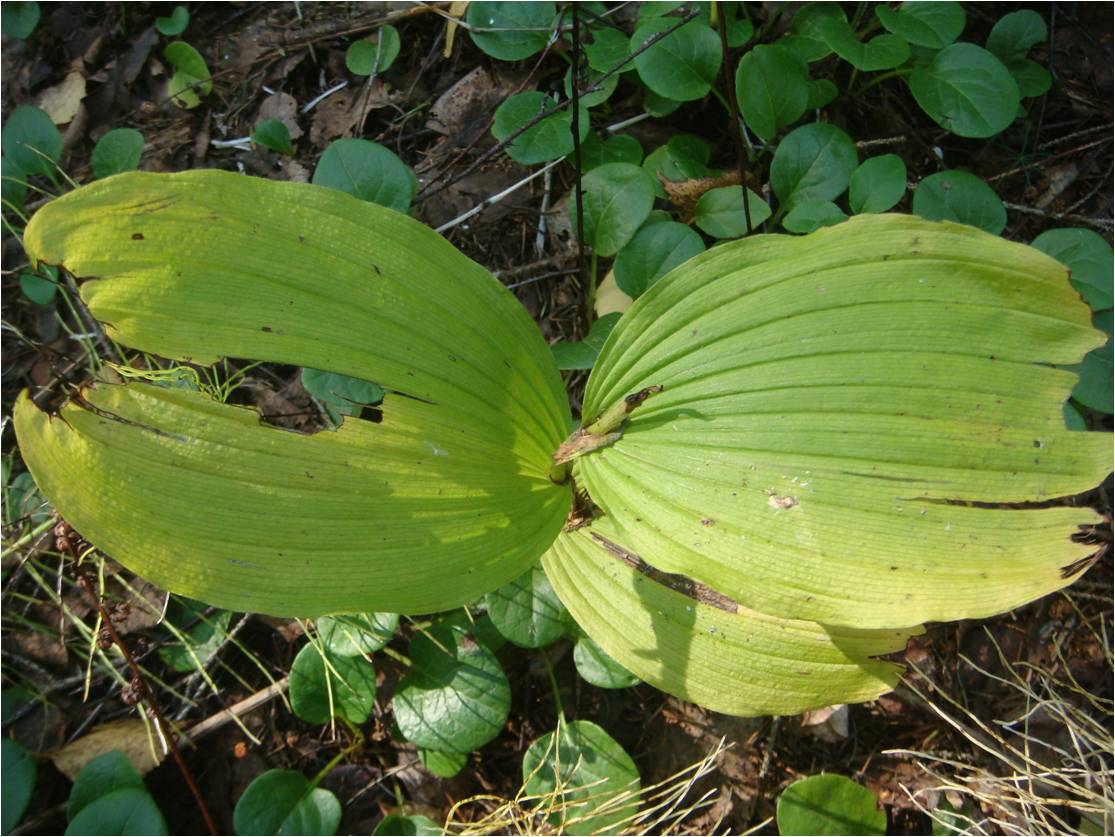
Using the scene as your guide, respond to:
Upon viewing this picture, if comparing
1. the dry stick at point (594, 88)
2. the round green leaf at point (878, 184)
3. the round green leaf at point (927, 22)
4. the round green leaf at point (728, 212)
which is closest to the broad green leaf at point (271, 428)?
the dry stick at point (594, 88)

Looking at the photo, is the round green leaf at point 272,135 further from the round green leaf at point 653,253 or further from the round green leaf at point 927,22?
the round green leaf at point 927,22

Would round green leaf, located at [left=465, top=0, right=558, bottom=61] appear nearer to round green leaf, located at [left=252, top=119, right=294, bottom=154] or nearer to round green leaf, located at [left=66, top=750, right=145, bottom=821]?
round green leaf, located at [left=252, top=119, right=294, bottom=154]

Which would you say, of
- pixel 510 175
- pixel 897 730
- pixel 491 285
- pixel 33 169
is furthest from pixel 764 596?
pixel 33 169

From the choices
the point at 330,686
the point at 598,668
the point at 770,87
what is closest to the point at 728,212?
the point at 770,87

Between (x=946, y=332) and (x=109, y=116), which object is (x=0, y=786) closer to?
(x=109, y=116)

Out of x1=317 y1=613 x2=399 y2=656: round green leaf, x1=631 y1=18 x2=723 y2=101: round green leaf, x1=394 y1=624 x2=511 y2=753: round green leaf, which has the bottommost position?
x1=394 y1=624 x2=511 y2=753: round green leaf

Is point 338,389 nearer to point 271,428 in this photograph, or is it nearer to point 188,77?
point 271,428

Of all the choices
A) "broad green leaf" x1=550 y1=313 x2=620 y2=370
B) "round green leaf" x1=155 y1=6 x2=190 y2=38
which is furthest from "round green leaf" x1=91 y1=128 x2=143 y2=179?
"broad green leaf" x1=550 y1=313 x2=620 y2=370
